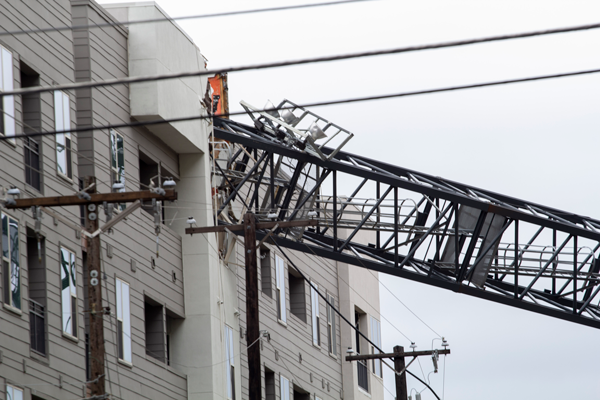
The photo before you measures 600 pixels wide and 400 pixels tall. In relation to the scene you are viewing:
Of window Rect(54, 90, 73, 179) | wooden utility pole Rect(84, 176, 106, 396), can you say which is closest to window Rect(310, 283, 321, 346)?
window Rect(54, 90, 73, 179)

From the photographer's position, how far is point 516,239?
83.3ft

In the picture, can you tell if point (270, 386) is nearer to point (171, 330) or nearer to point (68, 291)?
point (171, 330)

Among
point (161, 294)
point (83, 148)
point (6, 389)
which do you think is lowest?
point (6, 389)

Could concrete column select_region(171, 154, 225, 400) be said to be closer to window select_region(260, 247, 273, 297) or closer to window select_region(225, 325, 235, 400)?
window select_region(225, 325, 235, 400)

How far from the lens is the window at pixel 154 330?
25859 millimetres

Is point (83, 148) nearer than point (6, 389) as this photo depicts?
No

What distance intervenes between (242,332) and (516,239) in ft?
30.1

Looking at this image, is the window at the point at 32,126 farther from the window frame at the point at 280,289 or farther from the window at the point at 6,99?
the window frame at the point at 280,289

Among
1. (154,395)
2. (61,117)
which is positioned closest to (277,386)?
(154,395)

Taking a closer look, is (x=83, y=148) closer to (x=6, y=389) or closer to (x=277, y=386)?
(x=6, y=389)

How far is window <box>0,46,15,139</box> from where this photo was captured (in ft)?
63.1

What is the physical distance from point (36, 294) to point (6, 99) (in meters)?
3.83

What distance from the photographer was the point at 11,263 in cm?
1902

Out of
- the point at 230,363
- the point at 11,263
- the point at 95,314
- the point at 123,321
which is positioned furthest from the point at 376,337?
the point at 95,314
